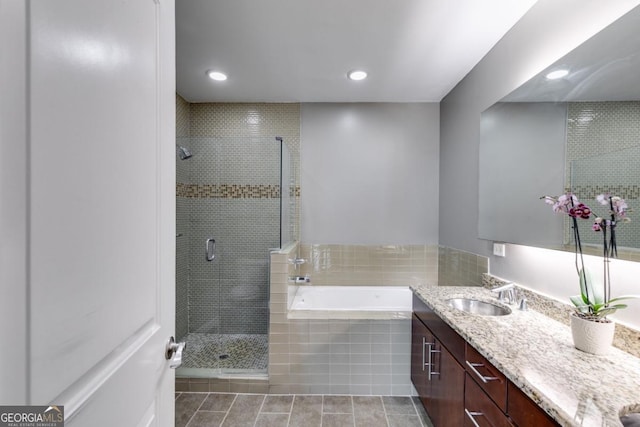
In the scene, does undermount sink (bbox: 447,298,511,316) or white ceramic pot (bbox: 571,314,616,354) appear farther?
undermount sink (bbox: 447,298,511,316)

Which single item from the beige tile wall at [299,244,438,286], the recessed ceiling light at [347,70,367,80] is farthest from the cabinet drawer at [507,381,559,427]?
the recessed ceiling light at [347,70,367,80]

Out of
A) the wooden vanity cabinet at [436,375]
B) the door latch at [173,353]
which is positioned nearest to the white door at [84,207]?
the door latch at [173,353]

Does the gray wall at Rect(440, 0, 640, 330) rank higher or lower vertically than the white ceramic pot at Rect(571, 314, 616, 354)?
higher

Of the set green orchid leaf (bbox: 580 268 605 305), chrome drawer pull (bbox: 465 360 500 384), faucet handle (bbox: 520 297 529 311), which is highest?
green orchid leaf (bbox: 580 268 605 305)

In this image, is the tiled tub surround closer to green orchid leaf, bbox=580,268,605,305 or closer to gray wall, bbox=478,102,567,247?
gray wall, bbox=478,102,567,247

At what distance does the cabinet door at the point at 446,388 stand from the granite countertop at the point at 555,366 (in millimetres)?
240

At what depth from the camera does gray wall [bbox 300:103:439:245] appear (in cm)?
317

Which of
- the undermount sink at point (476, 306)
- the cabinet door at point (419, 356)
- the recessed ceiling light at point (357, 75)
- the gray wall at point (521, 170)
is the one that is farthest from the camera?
the recessed ceiling light at point (357, 75)

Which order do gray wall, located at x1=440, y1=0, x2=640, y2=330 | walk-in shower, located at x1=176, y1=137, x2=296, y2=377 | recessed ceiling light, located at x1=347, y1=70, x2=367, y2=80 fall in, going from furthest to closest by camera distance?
walk-in shower, located at x1=176, y1=137, x2=296, y2=377 → recessed ceiling light, located at x1=347, y1=70, x2=367, y2=80 → gray wall, located at x1=440, y1=0, x2=640, y2=330

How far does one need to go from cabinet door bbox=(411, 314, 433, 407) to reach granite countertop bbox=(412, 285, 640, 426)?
492 millimetres

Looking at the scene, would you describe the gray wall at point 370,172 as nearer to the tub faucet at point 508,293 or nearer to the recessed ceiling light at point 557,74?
the tub faucet at point 508,293

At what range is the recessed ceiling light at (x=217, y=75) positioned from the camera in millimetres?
2498

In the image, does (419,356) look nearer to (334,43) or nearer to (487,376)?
(487,376)

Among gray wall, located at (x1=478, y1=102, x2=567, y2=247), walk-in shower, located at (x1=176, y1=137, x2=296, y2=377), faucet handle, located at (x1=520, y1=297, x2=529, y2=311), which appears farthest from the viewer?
walk-in shower, located at (x1=176, y1=137, x2=296, y2=377)
